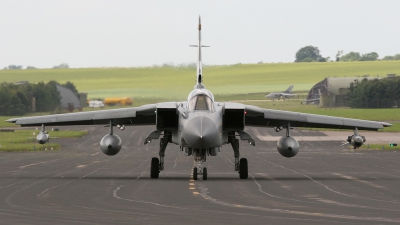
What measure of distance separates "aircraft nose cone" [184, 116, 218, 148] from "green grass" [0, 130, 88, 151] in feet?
92.4

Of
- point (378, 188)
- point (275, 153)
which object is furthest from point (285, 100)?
point (378, 188)

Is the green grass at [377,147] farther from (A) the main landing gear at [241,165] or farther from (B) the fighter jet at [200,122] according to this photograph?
(A) the main landing gear at [241,165]

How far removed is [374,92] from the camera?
264ft

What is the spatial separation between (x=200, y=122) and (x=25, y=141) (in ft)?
122

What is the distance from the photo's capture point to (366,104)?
80125 millimetres

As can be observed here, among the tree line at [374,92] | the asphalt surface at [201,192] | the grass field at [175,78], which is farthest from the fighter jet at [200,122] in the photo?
the tree line at [374,92]

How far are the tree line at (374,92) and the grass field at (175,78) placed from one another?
6.70 m

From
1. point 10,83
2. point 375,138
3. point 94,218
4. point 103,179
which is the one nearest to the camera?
point 94,218

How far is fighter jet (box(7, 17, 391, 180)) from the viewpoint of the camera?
24.5m

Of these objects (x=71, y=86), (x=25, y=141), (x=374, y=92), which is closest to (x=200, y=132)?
(x=25, y=141)

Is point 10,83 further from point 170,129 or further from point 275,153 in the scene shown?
point 170,129

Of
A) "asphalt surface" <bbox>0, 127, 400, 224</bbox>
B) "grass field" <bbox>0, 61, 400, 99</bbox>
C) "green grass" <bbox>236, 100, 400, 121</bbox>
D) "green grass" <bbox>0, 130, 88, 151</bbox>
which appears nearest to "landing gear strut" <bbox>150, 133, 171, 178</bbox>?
"asphalt surface" <bbox>0, 127, 400, 224</bbox>

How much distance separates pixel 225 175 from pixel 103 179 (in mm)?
4706

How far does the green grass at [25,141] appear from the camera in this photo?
51.6 m
